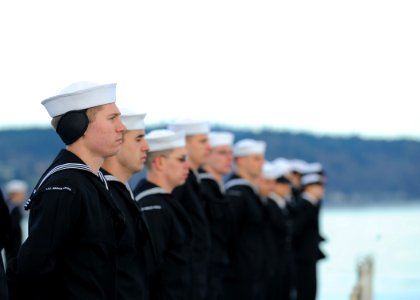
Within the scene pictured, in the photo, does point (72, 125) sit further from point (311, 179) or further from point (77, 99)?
point (311, 179)

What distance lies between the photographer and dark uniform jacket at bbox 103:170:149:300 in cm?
584

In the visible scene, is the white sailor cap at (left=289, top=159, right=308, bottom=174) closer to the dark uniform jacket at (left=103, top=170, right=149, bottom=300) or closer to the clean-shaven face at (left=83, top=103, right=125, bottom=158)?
the dark uniform jacket at (left=103, top=170, right=149, bottom=300)

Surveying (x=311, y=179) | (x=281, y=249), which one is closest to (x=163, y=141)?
(x=281, y=249)

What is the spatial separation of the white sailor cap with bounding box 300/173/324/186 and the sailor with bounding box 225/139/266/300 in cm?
309

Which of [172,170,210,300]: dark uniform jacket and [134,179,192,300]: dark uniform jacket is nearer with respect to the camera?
[134,179,192,300]: dark uniform jacket

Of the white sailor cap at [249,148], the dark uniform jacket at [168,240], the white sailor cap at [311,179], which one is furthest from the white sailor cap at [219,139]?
the white sailor cap at [311,179]

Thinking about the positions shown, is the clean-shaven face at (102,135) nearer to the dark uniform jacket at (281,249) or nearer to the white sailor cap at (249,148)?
the white sailor cap at (249,148)

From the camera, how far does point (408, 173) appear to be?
13112 centimetres

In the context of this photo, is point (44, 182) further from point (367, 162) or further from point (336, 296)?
point (367, 162)

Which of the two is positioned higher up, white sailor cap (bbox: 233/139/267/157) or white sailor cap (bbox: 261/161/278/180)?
white sailor cap (bbox: 233/139/267/157)

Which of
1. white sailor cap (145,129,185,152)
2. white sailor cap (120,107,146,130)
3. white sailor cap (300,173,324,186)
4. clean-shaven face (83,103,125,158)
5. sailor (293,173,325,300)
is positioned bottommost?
sailor (293,173,325,300)

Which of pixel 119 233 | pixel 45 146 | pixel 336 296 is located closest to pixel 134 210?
pixel 119 233

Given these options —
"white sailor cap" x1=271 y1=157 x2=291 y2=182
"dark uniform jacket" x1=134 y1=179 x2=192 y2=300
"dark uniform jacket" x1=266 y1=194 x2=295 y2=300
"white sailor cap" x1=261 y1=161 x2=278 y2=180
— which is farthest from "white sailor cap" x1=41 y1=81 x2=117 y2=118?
"white sailor cap" x1=271 y1=157 x2=291 y2=182

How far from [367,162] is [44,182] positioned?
403 feet
